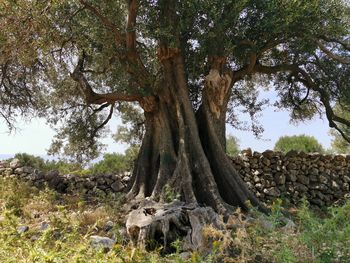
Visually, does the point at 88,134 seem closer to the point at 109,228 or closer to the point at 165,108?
the point at 165,108

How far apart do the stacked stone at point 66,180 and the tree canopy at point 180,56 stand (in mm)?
2354

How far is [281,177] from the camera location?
11.9 m

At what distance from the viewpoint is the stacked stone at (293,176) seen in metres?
11.8

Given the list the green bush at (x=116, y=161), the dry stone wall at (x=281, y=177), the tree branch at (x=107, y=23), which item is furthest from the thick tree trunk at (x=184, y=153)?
the green bush at (x=116, y=161)

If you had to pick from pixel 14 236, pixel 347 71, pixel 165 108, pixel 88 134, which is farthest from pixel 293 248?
pixel 88 134

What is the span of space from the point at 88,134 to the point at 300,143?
37.4 feet

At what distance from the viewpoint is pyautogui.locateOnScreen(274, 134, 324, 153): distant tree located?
62.5 feet

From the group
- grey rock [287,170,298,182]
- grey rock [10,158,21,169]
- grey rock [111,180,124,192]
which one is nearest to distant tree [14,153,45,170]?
grey rock [10,158,21,169]

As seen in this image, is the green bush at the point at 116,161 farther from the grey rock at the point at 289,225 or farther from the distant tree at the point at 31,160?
the grey rock at the point at 289,225

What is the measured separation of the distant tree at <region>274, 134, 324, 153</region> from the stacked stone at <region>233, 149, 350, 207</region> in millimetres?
6274

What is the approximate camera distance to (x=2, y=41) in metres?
7.13

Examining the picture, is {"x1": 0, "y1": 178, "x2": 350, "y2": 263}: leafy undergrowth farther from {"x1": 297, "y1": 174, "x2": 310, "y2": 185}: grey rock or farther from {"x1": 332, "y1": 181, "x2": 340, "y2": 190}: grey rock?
{"x1": 332, "y1": 181, "x2": 340, "y2": 190}: grey rock

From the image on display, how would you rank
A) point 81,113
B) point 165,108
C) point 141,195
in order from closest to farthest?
1. point 141,195
2. point 165,108
3. point 81,113

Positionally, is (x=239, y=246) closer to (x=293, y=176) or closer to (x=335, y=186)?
(x=293, y=176)
